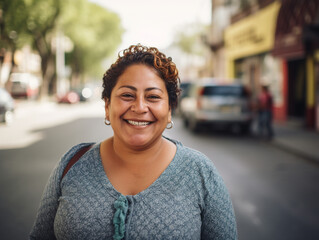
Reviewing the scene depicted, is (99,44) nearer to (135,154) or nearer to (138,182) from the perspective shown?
(135,154)

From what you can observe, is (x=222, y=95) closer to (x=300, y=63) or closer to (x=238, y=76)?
(x=300, y=63)

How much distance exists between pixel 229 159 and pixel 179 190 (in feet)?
23.4

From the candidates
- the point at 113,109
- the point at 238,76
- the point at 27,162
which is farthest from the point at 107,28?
the point at 113,109

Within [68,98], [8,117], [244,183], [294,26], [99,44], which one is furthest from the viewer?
[99,44]

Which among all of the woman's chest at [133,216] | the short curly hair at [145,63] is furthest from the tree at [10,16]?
the woman's chest at [133,216]

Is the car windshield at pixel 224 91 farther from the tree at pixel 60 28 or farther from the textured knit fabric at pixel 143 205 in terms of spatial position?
the textured knit fabric at pixel 143 205

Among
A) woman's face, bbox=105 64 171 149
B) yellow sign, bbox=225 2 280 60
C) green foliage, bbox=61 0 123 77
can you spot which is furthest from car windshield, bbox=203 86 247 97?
green foliage, bbox=61 0 123 77

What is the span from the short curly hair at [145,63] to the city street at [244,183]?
9.08ft

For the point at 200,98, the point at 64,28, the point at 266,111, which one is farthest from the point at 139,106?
the point at 64,28

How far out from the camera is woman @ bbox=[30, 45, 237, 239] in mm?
1616

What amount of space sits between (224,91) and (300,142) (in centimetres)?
333

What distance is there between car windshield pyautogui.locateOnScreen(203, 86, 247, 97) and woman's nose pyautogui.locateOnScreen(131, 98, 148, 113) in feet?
37.0

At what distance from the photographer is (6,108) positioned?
1680cm

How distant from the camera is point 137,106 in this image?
5.81 ft
